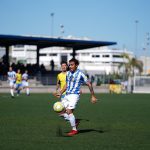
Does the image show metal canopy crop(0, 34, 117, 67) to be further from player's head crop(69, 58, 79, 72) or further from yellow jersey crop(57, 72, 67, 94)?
player's head crop(69, 58, 79, 72)

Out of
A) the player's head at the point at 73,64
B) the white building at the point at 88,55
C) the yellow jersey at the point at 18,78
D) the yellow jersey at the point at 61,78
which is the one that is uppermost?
the white building at the point at 88,55

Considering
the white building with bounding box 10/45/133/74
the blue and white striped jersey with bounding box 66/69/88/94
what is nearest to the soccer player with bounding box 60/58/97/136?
the blue and white striped jersey with bounding box 66/69/88/94

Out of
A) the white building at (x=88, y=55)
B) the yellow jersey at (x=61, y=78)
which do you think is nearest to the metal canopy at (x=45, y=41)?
the yellow jersey at (x=61, y=78)

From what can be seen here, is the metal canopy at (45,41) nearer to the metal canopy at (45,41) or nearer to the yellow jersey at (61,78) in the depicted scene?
the metal canopy at (45,41)

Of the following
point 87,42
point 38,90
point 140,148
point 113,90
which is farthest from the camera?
point 87,42

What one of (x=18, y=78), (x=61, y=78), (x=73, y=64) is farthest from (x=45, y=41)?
(x=73, y=64)

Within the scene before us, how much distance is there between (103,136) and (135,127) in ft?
8.83

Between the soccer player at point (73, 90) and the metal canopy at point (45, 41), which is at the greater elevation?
the metal canopy at point (45, 41)

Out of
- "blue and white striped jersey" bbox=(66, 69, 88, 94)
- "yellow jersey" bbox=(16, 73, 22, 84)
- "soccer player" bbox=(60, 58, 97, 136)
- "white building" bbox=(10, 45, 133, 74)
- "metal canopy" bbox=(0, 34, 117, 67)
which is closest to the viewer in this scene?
"soccer player" bbox=(60, 58, 97, 136)

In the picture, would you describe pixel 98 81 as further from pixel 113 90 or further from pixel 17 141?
pixel 17 141

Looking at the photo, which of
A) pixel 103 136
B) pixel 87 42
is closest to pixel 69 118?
pixel 103 136

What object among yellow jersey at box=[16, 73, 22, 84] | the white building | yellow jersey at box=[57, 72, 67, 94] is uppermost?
the white building

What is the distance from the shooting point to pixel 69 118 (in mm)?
12742

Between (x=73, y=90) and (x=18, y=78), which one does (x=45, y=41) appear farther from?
(x=73, y=90)
